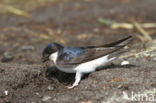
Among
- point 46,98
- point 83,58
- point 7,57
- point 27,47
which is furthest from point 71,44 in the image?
point 46,98

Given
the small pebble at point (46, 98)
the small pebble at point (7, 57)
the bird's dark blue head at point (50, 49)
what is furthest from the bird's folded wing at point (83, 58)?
the small pebble at point (7, 57)

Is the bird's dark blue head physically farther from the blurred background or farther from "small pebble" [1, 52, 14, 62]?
"small pebble" [1, 52, 14, 62]

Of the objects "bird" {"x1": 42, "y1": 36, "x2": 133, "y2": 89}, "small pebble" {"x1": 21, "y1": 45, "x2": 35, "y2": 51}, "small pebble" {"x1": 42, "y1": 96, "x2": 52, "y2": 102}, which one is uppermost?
"bird" {"x1": 42, "y1": 36, "x2": 133, "y2": 89}

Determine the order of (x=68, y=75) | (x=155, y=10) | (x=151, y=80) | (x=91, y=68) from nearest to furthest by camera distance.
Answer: (x=151, y=80) < (x=91, y=68) < (x=68, y=75) < (x=155, y=10)

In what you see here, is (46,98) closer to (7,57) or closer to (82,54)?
(82,54)

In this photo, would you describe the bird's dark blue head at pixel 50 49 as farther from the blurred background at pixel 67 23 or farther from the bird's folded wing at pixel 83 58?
the blurred background at pixel 67 23

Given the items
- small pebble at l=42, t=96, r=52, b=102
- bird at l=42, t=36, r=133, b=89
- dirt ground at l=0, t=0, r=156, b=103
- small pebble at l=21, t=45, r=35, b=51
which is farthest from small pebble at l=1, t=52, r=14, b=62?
small pebble at l=42, t=96, r=52, b=102

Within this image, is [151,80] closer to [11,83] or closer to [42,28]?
[11,83]

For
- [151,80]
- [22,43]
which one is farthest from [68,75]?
[22,43]
